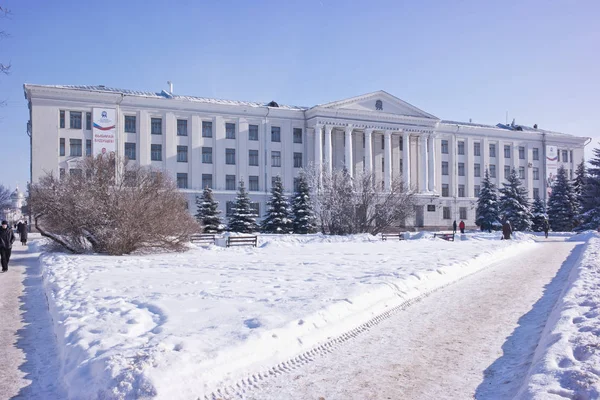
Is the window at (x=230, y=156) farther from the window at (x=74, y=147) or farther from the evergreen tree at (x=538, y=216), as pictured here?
the evergreen tree at (x=538, y=216)

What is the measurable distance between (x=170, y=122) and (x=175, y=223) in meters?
33.2

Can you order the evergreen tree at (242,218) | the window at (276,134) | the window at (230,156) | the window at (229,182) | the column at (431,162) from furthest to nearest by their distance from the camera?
the column at (431,162), the window at (276,134), the window at (230,156), the window at (229,182), the evergreen tree at (242,218)

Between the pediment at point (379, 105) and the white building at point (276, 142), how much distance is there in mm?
124

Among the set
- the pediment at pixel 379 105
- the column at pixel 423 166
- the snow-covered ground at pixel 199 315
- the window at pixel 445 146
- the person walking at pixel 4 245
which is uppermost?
the pediment at pixel 379 105

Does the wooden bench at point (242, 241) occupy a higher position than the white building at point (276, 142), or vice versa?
the white building at point (276, 142)

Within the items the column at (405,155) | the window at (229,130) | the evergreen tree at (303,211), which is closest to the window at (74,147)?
the window at (229,130)

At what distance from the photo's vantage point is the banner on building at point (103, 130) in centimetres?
4756

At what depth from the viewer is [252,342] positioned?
231 inches

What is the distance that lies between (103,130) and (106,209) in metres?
31.6

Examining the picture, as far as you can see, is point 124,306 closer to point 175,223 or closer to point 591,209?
point 175,223

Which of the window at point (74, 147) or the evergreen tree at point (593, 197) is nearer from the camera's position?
the evergreen tree at point (593, 197)

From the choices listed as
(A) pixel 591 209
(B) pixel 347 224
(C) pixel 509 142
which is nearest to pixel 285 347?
(B) pixel 347 224

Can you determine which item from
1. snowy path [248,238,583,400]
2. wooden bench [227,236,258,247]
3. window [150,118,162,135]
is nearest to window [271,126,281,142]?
window [150,118,162,135]

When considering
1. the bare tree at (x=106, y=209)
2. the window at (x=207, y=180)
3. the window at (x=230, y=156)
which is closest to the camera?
the bare tree at (x=106, y=209)
